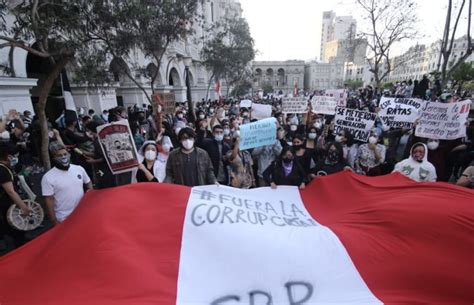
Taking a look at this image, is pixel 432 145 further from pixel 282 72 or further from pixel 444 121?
pixel 282 72

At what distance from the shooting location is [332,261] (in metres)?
2.33

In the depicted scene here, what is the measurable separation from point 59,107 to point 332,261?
46.9ft

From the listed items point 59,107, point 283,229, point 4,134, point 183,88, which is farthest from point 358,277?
point 183,88

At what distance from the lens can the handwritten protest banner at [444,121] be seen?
5020 mm

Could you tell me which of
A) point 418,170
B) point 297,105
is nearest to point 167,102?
point 297,105

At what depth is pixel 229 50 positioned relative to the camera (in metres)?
20.2

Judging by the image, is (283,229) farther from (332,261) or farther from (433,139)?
(433,139)

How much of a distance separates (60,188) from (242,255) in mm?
2321

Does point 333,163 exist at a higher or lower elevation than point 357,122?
lower

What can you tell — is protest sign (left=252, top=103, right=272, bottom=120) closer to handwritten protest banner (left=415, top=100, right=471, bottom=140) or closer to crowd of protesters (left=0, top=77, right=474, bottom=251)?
crowd of protesters (left=0, top=77, right=474, bottom=251)

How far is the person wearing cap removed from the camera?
13.0 feet

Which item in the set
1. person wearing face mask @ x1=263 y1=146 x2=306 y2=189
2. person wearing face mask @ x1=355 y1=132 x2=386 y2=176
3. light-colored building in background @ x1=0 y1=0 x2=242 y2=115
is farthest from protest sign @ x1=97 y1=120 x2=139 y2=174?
light-colored building in background @ x1=0 y1=0 x2=242 y2=115

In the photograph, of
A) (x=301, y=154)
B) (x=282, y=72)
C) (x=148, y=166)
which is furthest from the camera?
(x=282, y=72)

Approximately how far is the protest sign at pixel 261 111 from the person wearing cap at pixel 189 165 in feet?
16.0
